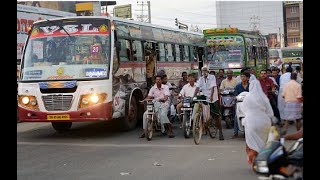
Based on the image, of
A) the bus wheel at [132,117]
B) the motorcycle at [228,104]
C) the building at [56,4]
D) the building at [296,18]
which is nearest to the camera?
the building at [296,18]

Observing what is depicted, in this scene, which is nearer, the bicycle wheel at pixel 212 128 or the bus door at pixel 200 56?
the bicycle wheel at pixel 212 128

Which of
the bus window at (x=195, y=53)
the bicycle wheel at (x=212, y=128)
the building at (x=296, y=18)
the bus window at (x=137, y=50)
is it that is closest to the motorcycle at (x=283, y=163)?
the building at (x=296, y=18)

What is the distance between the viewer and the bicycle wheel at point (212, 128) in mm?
10102

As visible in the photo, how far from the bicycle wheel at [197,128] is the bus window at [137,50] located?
3.25 meters

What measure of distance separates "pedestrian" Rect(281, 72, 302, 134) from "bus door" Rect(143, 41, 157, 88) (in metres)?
9.79

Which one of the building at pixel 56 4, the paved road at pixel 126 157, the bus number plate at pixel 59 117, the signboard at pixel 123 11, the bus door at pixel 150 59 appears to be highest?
the signboard at pixel 123 11

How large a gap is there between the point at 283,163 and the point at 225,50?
53.9 feet

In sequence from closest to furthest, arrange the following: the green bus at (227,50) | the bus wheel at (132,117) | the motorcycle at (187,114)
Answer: the motorcycle at (187,114) < the bus wheel at (132,117) < the green bus at (227,50)

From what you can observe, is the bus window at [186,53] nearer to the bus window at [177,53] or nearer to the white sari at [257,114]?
the bus window at [177,53]

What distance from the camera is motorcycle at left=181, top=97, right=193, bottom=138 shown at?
31.8 ft

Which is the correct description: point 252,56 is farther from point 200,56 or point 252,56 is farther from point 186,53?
point 186,53

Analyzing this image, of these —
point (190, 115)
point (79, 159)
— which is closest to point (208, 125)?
point (190, 115)

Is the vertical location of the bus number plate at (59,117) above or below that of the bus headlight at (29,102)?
below

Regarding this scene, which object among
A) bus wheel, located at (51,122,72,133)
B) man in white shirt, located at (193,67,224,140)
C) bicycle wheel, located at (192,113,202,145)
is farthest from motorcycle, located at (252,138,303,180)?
bus wheel, located at (51,122,72,133)
